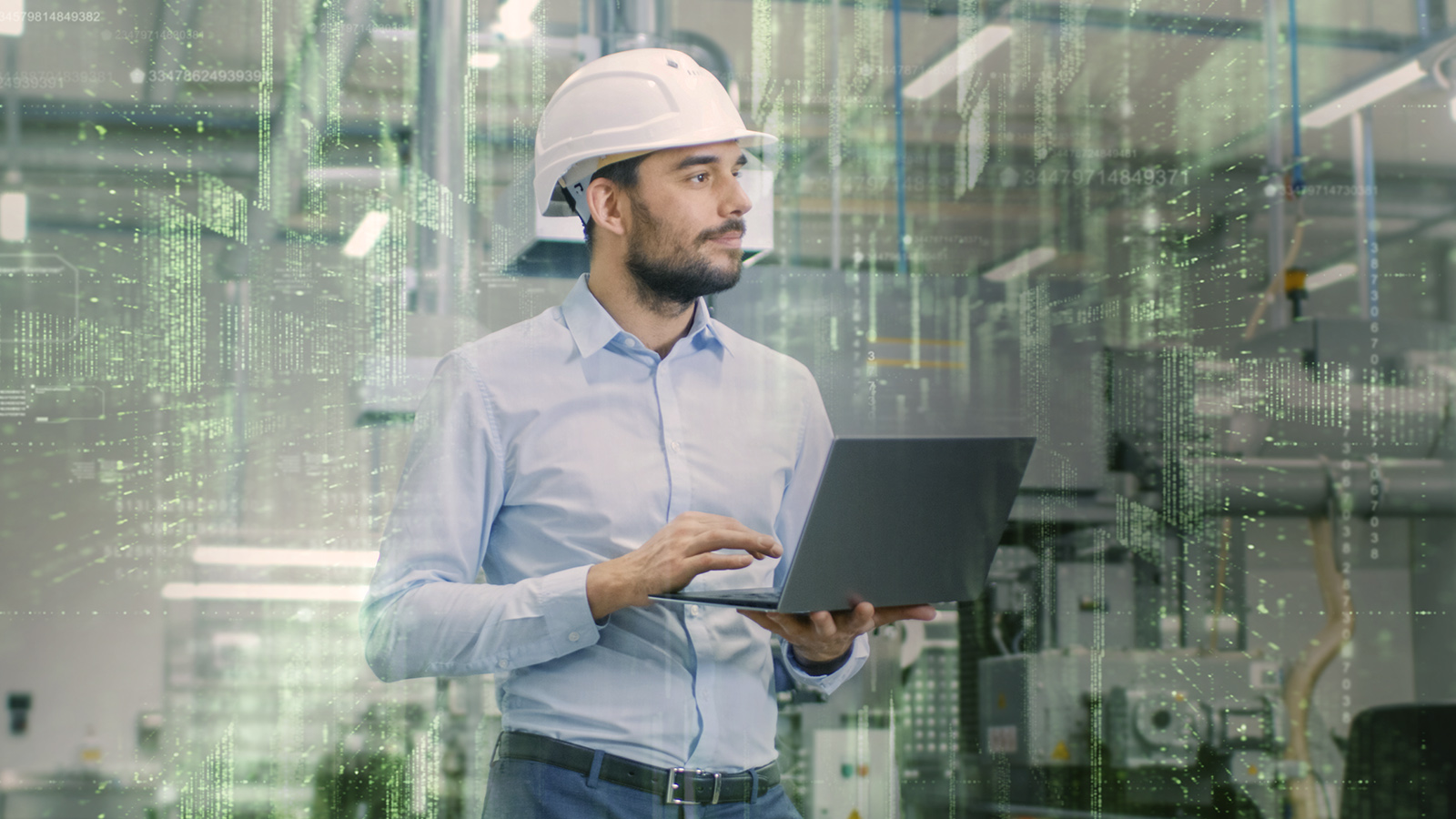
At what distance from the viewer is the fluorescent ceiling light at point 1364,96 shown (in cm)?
188

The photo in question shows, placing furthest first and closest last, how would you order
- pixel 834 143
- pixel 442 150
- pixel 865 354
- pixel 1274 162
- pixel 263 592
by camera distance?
pixel 1274 162 → pixel 834 143 → pixel 865 354 → pixel 442 150 → pixel 263 592

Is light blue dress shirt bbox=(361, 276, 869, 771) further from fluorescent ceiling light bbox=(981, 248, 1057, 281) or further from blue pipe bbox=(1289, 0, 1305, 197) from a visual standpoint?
blue pipe bbox=(1289, 0, 1305, 197)

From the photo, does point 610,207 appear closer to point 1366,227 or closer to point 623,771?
point 623,771

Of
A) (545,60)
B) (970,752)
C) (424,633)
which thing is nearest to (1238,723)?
(970,752)

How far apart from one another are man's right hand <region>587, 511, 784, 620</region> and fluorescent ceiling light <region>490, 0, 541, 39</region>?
87cm

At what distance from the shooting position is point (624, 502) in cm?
106

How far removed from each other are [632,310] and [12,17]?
3.19 feet

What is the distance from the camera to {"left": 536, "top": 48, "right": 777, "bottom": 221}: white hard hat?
1114 mm

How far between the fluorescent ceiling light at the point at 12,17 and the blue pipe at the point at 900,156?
4.31 feet

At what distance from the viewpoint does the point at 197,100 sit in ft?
4.35

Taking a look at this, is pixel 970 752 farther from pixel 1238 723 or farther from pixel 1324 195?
pixel 1324 195

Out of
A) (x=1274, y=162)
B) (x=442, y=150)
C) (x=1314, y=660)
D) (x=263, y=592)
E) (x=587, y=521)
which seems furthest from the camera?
(x=1274, y=162)

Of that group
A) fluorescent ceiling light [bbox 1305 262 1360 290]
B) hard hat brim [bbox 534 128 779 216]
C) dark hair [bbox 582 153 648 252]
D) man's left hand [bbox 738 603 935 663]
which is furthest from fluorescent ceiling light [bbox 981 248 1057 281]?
man's left hand [bbox 738 603 935 663]

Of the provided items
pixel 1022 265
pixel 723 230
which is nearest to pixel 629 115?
pixel 723 230
